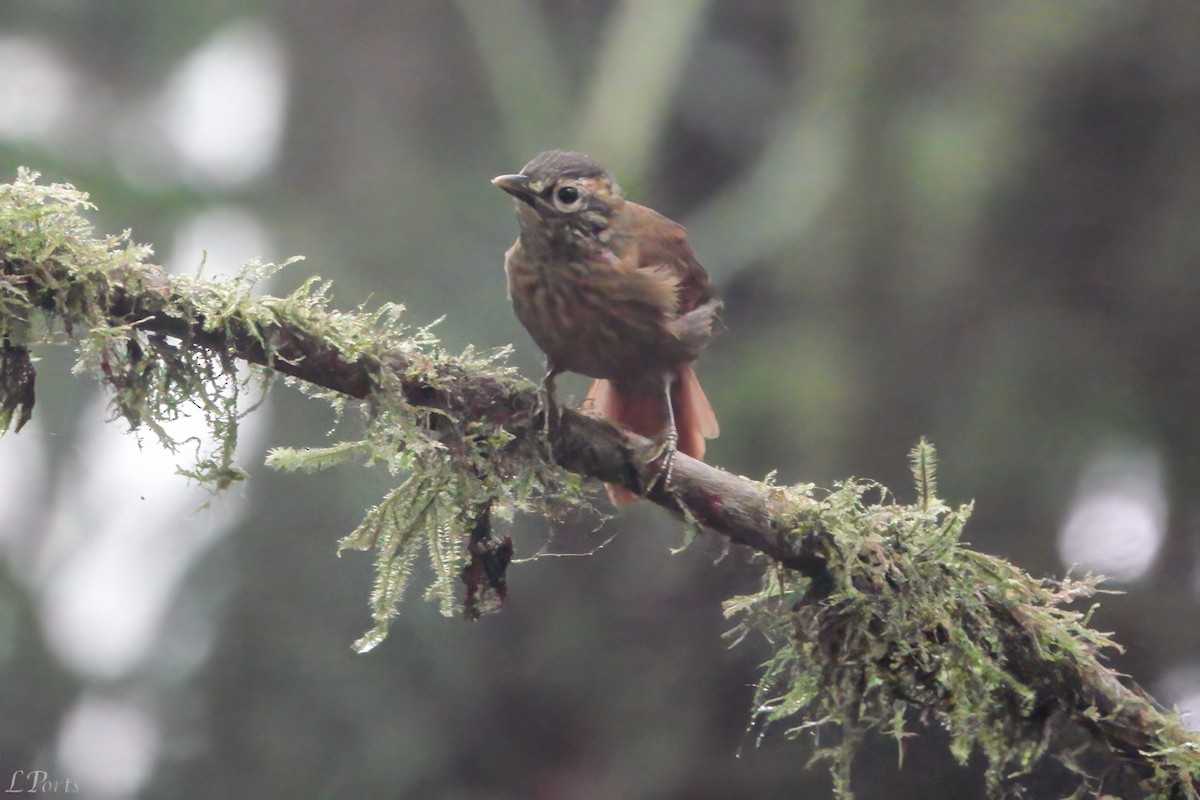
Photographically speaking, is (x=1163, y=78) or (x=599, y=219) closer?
(x=599, y=219)

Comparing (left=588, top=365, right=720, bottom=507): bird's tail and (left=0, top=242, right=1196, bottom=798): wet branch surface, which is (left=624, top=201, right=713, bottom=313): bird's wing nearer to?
(left=588, top=365, right=720, bottom=507): bird's tail

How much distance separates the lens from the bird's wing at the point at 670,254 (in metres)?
1.41

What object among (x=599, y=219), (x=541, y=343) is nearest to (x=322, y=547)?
(x=541, y=343)

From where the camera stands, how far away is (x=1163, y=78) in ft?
5.88

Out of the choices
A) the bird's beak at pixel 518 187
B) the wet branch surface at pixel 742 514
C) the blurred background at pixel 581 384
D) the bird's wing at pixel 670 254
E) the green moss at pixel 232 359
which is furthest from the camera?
the blurred background at pixel 581 384

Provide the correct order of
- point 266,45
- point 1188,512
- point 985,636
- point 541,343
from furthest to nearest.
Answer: point 266,45, point 1188,512, point 541,343, point 985,636

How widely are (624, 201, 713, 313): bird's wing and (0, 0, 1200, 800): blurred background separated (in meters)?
0.25

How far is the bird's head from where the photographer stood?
131 cm

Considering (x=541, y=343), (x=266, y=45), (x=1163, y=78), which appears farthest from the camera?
(x=266, y=45)

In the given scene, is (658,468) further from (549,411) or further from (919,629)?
(919,629)

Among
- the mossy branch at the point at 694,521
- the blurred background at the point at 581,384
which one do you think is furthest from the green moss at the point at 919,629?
the blurred background at the point at 581,384

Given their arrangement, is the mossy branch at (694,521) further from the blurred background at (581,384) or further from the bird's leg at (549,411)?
the blurred background at (581,384)

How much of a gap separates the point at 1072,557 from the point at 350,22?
1.88 metres

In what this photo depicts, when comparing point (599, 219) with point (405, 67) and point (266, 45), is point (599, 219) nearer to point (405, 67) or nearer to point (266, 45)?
point (405, 67)
